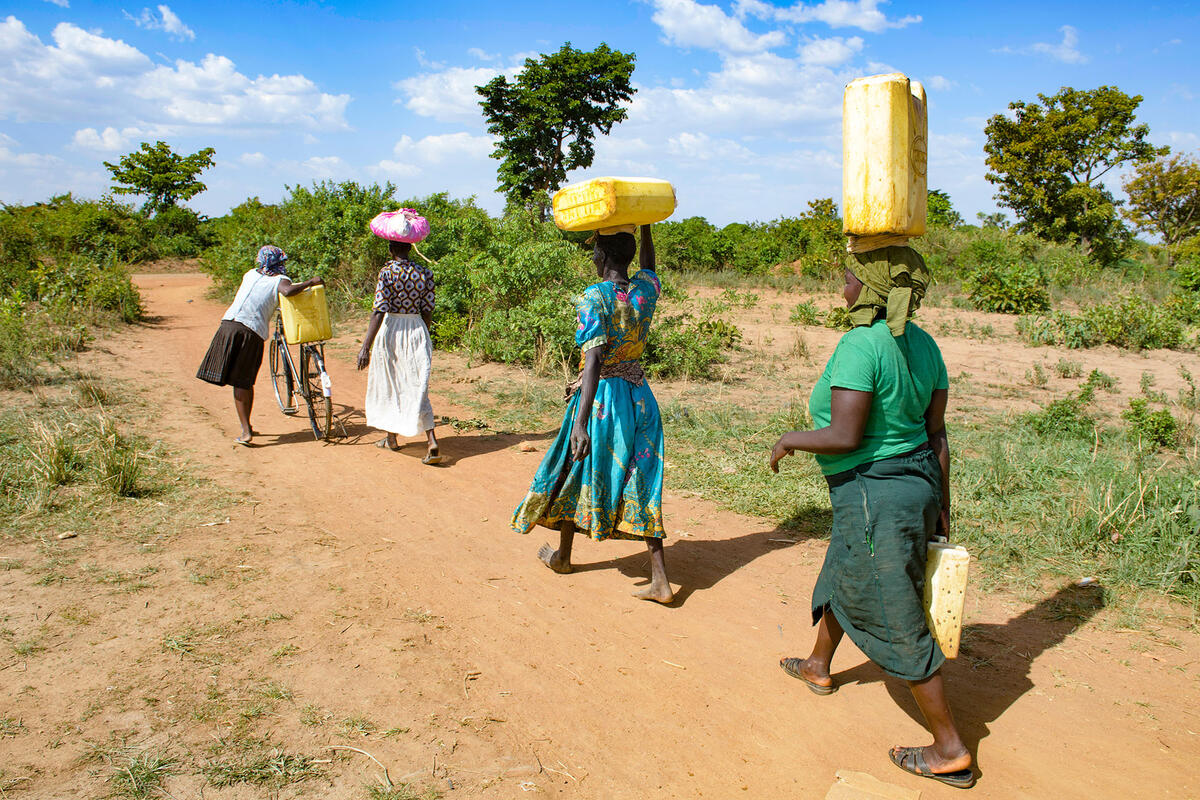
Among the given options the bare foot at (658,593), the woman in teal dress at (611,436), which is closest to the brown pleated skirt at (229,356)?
the woman in teal dress at (611,436)

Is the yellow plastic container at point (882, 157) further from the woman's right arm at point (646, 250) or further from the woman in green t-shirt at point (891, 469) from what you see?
the woman's right arm at point (646, 250)

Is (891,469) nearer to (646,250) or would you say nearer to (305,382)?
(646,250)

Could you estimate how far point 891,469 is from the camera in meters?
2.58

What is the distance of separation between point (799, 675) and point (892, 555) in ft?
2.87

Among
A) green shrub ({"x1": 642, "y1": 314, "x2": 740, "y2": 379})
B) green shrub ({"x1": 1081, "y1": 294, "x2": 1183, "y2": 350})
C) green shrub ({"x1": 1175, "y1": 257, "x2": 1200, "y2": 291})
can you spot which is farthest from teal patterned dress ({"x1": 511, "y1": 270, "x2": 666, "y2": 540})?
green shrub ({"x1": 1175, "y1": 257, "x2": 1200, "y2": 291})

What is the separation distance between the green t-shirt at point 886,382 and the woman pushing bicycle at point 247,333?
4.97 meters

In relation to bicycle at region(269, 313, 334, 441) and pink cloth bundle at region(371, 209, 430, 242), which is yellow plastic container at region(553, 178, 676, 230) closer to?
pink cloth bundle at region(371, 209, 430, 242)

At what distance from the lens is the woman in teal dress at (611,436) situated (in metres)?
3.59

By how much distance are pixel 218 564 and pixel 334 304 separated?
1033cm

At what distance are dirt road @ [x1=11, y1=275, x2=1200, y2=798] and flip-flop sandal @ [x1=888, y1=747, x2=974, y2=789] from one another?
0.03 metres

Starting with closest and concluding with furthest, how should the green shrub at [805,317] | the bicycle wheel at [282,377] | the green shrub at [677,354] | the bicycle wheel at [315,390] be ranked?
the bicycle wheel at [315,390] → the bicycle wheel at [282,377] → the green shrub at [677,354] → the green shrub at [805,317]

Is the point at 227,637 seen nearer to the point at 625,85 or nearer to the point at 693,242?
the point at 693,242

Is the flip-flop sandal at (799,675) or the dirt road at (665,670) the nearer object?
the dirt road at (665,670)

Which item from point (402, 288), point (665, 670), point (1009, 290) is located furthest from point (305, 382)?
point (1009, 290)
